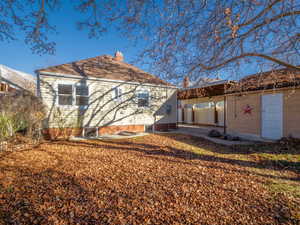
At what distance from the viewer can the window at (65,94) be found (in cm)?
831

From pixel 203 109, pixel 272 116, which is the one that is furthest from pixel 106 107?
pixel 203 109

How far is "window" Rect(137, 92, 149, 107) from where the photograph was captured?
10.9 m

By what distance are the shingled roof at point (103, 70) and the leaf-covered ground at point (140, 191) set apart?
5.59 metres

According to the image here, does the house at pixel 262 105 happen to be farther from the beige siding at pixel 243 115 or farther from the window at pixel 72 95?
the window at pixel 72 95

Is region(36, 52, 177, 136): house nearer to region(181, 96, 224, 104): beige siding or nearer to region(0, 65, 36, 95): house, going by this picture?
region(0, 65, 36, 95): house

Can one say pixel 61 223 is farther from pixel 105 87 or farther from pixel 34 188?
pixel 105 87

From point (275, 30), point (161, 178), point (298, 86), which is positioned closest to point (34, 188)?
point (161, 178)

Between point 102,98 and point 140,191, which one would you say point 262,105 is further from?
point 102,98

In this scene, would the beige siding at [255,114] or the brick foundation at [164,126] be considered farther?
the brick foundation at [164,126]

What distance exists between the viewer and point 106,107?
966cm

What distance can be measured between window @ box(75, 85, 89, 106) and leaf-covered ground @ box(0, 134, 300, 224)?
15.0 ft

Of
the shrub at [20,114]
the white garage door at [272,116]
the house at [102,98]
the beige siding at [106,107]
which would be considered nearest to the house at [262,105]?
the white garage door at [272,116]

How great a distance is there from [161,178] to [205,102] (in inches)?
521

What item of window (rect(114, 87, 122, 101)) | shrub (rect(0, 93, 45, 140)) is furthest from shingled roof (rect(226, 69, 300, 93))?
shrub (rect(0, 93, 45, 140))
